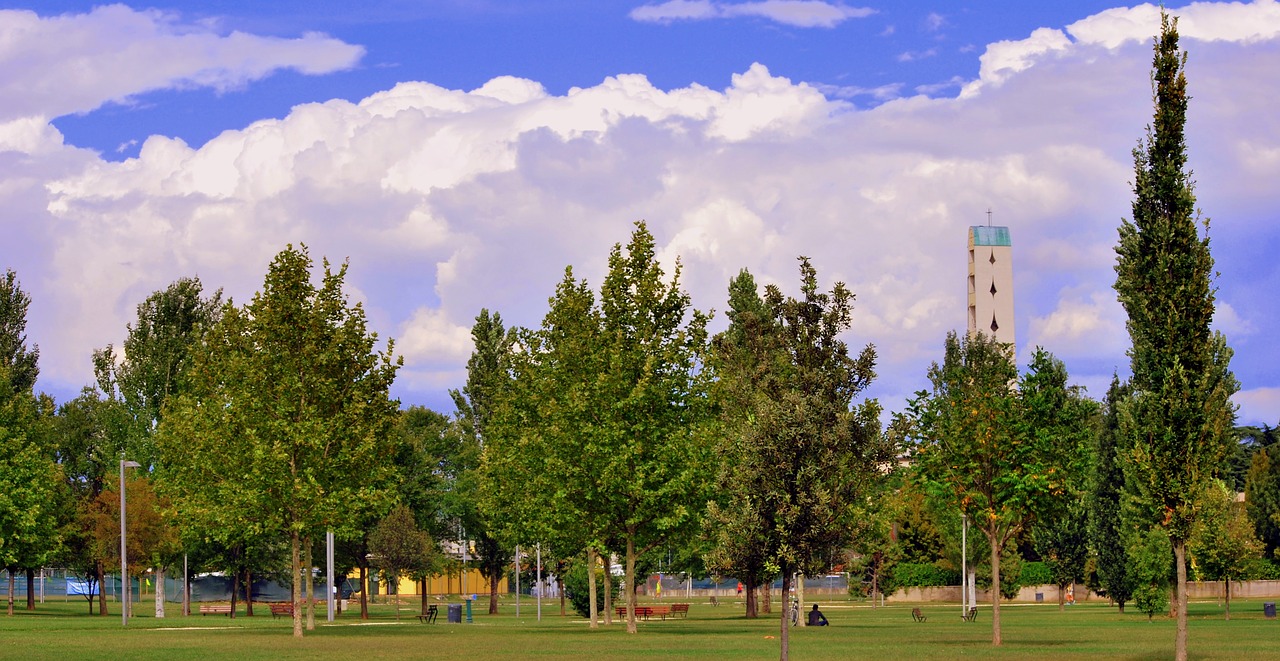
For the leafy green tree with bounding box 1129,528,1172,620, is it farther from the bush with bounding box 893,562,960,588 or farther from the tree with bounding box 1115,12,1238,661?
the bush with bounding box 893,562,960,588

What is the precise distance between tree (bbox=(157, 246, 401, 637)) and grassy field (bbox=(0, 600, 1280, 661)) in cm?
464

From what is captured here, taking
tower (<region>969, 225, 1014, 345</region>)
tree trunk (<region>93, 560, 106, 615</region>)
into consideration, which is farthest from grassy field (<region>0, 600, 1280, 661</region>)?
tower (<region>969, 225, 1014, 345</region>)

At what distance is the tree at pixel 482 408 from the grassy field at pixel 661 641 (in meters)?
33.2

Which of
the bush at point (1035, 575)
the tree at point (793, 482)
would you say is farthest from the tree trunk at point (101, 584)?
the bush at point (1035, 575)

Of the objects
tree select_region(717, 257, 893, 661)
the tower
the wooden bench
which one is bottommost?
the wooden bench

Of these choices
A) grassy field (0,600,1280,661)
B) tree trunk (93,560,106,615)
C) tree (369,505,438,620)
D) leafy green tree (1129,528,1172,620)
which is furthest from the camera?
tree (369,505,438,620)

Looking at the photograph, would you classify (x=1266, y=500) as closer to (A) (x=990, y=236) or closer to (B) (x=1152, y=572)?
(B) (x=1152, y=572)

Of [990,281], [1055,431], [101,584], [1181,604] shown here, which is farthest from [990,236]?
[1181,604]

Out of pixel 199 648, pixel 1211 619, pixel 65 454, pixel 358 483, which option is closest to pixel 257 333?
pixel 358 483

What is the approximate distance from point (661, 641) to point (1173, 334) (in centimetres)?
2229

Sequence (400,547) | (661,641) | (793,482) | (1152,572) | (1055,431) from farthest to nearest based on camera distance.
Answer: (400,547)
(1152,572)
(661,641)
(1055,431)
(793,482)

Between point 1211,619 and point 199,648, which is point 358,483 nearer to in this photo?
point 199,648

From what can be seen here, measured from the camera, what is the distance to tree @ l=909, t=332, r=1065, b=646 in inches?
1800

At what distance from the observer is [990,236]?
17425 cm
